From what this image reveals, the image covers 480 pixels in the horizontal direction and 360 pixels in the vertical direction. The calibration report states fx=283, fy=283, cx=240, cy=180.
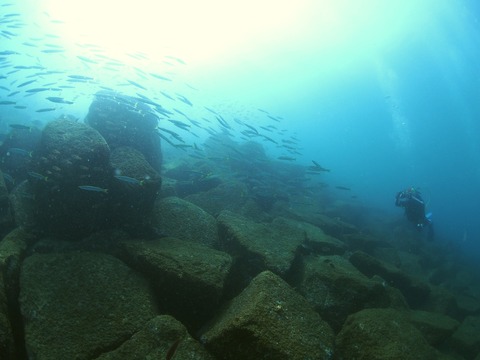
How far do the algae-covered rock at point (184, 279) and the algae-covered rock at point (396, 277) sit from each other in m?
4.98

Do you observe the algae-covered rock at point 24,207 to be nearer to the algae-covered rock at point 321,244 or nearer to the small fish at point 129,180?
the small fish at point 129,180

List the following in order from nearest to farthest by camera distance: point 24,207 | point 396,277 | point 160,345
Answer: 1. point 160,345
2. point 24,207
3. point 396,277

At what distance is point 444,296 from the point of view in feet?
27.0

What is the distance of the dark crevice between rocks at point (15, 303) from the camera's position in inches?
142

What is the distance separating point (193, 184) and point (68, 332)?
7.91 meters

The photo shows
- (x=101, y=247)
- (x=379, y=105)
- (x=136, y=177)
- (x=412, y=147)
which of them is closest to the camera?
(x=101, y=247)

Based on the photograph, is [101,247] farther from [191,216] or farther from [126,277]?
[191,216]

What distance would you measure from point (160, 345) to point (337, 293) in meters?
3.48

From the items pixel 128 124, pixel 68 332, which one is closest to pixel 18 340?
pixel 68 332

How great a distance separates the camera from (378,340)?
3887 mm

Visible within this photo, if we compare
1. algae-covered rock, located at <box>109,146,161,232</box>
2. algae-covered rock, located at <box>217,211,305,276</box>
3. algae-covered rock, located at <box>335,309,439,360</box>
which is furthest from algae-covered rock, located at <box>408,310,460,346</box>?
algae-covered rock, located at <box>109,146,161,232</box>

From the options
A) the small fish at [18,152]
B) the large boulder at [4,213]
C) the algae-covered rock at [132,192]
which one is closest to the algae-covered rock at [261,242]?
the algae-covered rock at [132,192]

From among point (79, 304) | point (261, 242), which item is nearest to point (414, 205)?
point (261, 242)

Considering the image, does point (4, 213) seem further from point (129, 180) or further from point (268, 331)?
point (268, 331)
